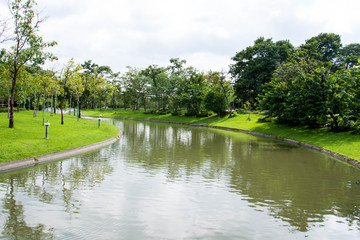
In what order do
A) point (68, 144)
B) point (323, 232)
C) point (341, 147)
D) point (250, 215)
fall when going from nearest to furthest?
1. point (323, 232)
2. point (250, 215)
3. point (68, 144)
4. point (341, 147)

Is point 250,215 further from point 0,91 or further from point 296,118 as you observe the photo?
point 0,91

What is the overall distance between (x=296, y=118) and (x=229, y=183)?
26139 mm

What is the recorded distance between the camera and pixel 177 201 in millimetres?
9250

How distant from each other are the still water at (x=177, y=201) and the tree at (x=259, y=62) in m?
49.7

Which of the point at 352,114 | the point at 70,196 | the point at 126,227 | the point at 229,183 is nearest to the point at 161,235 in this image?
the point at 126,227

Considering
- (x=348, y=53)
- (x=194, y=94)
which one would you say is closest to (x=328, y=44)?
(x=348, y=53)

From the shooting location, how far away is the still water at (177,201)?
698cm

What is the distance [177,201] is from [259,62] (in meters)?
59.9

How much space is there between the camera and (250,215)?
821cm

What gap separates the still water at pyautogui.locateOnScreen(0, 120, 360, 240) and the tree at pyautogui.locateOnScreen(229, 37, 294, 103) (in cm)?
4969

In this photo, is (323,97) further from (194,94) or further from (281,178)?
(194,94)

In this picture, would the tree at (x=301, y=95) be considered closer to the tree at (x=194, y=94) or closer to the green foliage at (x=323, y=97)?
the green foliage at (x=323, y=97)

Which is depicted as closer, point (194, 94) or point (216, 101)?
point (216, 101)

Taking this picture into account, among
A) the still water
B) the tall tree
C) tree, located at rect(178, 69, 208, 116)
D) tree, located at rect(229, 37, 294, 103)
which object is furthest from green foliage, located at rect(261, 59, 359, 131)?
the tall tree
